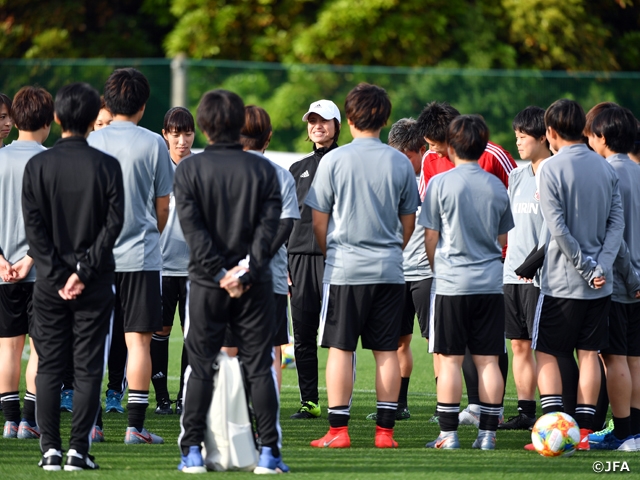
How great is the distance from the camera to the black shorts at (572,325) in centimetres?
600

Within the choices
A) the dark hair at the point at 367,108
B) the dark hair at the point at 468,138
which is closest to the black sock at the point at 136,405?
the dark hair at the point at 367,108

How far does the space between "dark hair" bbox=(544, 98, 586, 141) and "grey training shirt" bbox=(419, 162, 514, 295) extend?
0.52 meters

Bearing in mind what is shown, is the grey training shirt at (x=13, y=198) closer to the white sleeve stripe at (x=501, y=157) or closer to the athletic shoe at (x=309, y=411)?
the athletic shoe at (x=309, y=411)

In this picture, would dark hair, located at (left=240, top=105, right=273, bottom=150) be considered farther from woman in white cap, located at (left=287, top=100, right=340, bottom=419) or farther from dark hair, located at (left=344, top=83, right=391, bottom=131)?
woman in white cap, located at (left=287, top=100, right=340, bottom=419)

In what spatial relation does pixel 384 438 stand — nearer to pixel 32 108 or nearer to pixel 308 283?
pixel 308 283

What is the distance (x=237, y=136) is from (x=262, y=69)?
12.2 metres

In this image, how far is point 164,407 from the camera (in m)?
7.27

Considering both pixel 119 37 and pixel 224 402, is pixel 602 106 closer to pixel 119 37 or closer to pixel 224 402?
pixel 224 402

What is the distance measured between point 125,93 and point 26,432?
7.29 feet

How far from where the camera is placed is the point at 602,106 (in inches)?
251

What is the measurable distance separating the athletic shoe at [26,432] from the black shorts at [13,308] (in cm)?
57

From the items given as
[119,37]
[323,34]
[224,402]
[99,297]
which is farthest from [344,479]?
[119,37]

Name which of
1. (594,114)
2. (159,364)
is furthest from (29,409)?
(594,114)

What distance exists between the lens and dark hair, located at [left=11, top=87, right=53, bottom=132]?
6.02 meters
